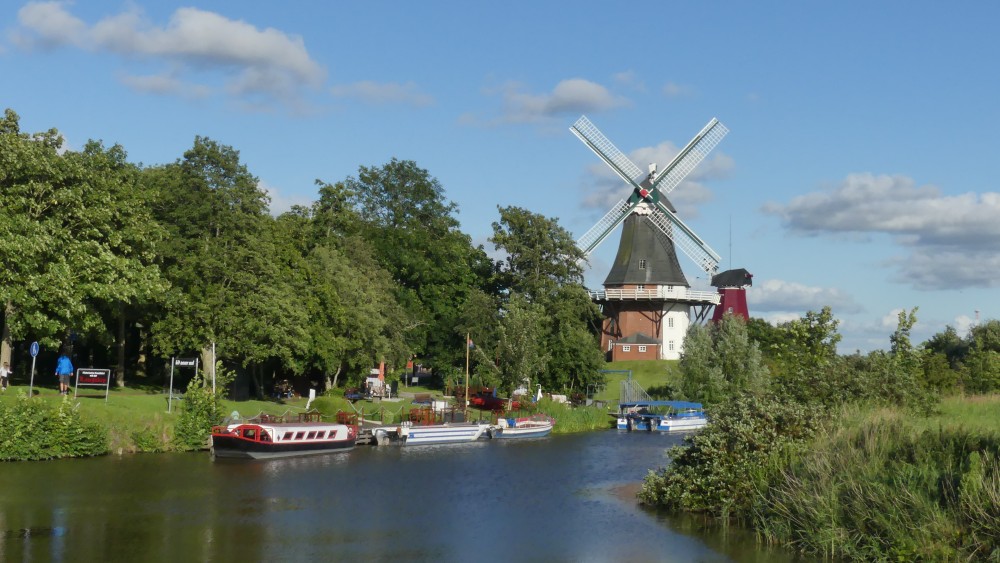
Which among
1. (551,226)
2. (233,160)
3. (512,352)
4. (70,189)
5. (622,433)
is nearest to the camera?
(70,189)

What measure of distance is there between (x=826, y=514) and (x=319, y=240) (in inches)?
2592

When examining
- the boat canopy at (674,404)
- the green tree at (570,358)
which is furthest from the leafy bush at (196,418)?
the green tree at (570,358)

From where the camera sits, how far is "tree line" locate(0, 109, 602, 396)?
50.4 metres

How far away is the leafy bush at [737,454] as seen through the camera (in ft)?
104

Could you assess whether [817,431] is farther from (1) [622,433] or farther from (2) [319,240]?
(2) [319,240]

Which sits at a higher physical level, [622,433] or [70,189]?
[70,189]

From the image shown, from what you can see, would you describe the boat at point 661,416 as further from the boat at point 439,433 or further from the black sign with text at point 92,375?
the black sign with text at point 92,375

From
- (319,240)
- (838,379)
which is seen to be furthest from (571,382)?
(838,379)

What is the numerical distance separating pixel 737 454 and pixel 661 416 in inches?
1689

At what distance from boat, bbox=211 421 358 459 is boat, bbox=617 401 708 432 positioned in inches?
1074

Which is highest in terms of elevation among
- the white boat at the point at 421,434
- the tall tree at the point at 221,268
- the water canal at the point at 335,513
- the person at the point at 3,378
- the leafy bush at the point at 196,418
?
the tall tree at the point at 221,268

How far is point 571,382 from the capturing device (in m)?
86.5

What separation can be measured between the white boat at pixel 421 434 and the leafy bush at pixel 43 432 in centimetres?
1823

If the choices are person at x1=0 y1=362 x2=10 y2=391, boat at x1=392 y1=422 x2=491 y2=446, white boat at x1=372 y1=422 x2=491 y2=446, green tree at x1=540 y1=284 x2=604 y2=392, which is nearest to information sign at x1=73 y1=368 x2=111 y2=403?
person at x1=0 y1=362 x2=10 y2=391
